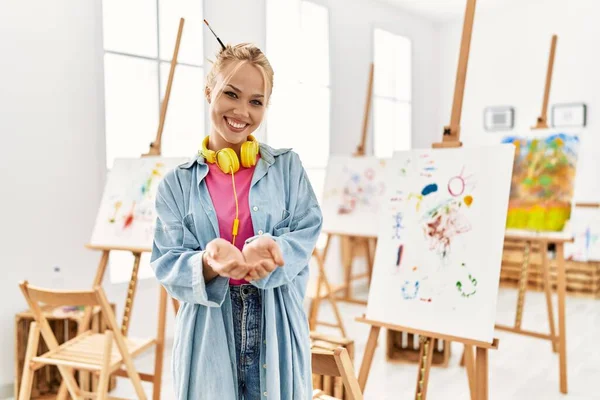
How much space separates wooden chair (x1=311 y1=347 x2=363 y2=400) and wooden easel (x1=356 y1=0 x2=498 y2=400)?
48cm

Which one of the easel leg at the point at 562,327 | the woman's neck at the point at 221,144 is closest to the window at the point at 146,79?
the woman's neck at the point at 221,144

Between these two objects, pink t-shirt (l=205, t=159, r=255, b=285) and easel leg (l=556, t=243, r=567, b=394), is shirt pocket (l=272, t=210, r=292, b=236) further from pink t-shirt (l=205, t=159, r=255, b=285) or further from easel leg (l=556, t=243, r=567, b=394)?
easel leg (l=556, t=243, r=567, b=394)

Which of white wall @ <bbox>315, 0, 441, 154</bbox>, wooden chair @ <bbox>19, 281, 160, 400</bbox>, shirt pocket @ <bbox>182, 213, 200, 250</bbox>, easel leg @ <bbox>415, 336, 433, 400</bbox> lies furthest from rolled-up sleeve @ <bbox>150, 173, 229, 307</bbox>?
white wall @ <bbox>315, 0, 441, 154</bbox>

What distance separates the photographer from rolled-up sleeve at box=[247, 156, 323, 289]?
125cm

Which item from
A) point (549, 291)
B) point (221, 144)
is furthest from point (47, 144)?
point (549, 291)

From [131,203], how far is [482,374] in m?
1.80

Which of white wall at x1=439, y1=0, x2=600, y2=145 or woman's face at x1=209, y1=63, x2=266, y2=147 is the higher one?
white wall at x1=439, y1=0, x2=600, y2=145

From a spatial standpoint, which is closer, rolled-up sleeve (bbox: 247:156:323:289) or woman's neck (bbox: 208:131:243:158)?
rolled-up sleeve (bbox: 247:156:323:289)

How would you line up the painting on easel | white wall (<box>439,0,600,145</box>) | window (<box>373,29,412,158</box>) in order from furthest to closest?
window (<box>373,29,412,158</box>) < white wall (<box>439,0,600,145</box>) < the painting on easel

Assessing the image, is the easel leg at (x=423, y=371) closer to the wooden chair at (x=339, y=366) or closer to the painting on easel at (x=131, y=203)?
the wooden chair at (x=339, y=366)

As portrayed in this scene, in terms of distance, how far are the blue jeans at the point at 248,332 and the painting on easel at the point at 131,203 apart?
5.03 feet

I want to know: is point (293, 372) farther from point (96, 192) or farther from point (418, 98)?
point (418, 98)

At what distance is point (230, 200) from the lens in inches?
52.7

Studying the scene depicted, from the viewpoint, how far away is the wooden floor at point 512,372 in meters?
2.96
